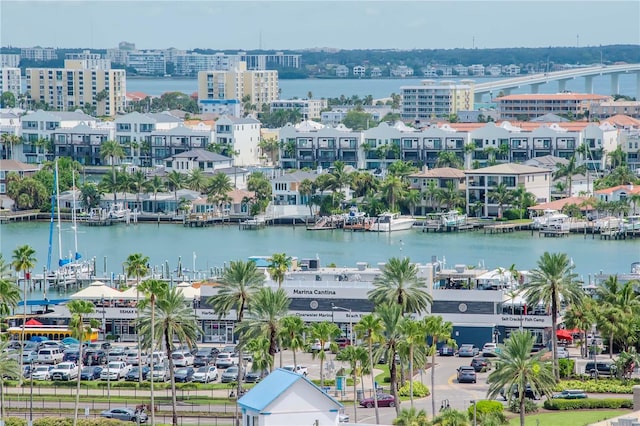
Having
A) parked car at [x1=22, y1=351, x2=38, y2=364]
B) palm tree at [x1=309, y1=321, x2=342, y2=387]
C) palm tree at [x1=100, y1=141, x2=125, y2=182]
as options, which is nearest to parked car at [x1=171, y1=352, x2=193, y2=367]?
parked car at [x1=22, y1=351, x2=38, y2=364]

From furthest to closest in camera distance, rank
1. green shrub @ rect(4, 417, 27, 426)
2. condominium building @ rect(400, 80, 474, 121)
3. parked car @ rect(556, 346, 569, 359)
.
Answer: condominium building @ rect(400, 80, 474, 121) < parked car @ rect(556, 346, 569, 359) < green shrub @ rect(4, 417, 27, 426)

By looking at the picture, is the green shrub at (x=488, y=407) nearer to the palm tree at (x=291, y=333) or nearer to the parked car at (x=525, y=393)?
the parked car at (x=525, y=393)

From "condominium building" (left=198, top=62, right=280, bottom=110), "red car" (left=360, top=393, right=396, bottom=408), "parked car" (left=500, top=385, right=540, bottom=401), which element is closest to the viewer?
"parked car" (left=500, top=385, right=540, bottom=401)

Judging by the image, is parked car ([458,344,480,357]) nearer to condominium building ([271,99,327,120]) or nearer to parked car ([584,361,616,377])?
parked car ([584,361,616,377])

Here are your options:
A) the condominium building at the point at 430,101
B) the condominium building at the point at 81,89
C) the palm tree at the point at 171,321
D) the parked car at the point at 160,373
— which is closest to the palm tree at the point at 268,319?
the palm tree at the point at 171,321

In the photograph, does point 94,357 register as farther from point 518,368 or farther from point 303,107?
point 303,107

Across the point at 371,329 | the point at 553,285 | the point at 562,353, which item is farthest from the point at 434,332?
the point at 562,353

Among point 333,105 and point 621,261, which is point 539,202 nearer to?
point 621,261

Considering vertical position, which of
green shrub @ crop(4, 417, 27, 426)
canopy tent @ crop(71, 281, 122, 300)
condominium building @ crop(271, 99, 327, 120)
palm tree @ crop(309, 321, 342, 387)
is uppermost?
condominium building @ crop(271, 99, 327, 120)
